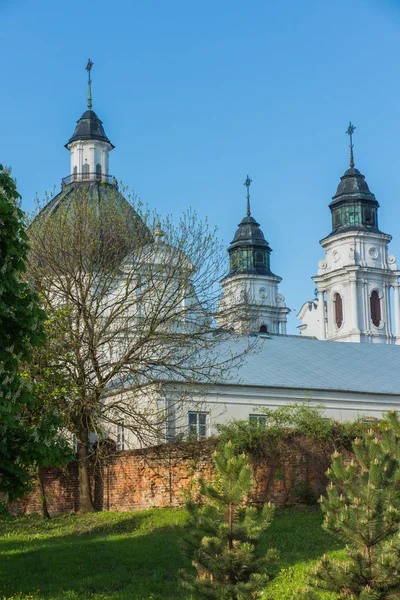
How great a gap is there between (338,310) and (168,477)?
1954 inches

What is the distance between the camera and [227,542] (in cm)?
1127

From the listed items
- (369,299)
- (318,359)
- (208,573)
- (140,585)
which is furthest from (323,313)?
(208,573)

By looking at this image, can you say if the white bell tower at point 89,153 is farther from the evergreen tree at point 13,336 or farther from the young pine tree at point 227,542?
the young pine tree at point 227,542

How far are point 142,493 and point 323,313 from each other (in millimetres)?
50094

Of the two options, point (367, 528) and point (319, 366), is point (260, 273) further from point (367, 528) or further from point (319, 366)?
point (367, 528)

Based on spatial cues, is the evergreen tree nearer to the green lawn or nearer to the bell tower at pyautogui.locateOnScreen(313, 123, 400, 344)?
the green lawn

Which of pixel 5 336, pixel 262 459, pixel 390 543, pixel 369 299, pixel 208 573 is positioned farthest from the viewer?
pixel 369 299

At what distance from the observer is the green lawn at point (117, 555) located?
15883mm

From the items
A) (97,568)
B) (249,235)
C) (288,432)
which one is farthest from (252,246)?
(97,568)

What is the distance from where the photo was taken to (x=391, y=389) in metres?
38.0

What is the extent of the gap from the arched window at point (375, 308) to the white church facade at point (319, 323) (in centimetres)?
8

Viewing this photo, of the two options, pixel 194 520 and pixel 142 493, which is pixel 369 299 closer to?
pixel 142 493

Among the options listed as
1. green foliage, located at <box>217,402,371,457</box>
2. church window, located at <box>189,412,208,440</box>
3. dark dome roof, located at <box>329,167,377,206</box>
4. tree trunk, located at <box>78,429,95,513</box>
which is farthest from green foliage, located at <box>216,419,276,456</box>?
dark dome roof, located at <box>329,167,377,206</box>

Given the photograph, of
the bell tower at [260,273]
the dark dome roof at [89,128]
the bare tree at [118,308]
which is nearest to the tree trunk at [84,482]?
the bare tree at [118,308]
